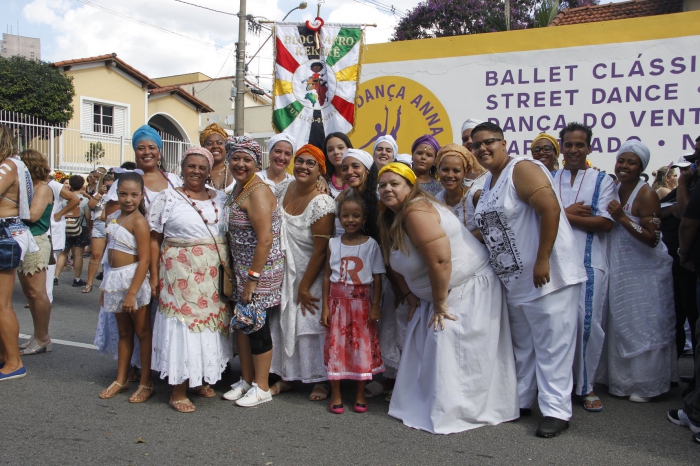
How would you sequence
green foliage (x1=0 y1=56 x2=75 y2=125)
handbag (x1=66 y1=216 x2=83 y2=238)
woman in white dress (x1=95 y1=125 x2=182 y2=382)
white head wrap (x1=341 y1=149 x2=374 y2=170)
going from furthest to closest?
green foliage (x1=0 y1=56 x2=75 y2=125) → handbag (x1=66 y1=216 x2=83 y2=238) → woman in white dress (x1=95 y1=125 x2=182 y2=382) → white head wrap (x1=341 y1=149 x2=374 y2=170)

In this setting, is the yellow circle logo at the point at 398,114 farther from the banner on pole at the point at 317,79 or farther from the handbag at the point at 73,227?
the handbag at the point at 73,227

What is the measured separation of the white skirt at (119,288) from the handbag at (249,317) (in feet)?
2.13

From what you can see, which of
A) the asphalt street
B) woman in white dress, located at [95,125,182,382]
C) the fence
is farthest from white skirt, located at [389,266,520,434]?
the fence

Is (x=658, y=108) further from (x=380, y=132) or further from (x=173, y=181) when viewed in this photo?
(x=173, y=181)

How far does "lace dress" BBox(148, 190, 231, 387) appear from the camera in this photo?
3914 mm

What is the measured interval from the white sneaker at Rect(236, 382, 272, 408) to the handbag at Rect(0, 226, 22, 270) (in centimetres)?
203

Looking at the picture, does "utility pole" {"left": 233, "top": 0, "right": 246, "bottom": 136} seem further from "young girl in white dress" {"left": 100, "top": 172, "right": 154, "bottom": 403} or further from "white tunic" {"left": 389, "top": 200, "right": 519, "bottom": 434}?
"white tunic" {"left": 389, "top": 200, "right": 519, "bottom": 434}

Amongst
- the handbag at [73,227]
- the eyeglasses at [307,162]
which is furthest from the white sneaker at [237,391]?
the handbag at [73,227]

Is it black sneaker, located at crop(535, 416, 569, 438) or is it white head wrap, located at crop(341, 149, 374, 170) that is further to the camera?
white head wrap, located at crop(341, 149, 374, 170)

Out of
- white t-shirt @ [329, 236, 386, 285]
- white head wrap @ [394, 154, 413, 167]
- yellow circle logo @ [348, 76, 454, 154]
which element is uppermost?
yellow circle logo @ [348, 76, 454, 154]

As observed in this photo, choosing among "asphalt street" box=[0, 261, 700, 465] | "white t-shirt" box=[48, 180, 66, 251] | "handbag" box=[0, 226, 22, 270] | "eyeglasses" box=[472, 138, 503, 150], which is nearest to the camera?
"asphalt street" box=[0, 261, 700, 465]

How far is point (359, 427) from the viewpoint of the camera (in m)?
3.68

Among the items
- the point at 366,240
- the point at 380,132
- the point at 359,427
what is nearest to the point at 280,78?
the point at 380,132

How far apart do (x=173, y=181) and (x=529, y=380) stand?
9.75 feet
